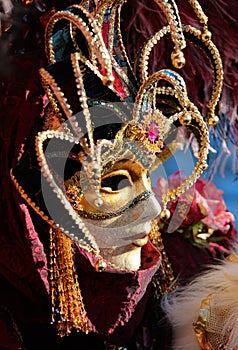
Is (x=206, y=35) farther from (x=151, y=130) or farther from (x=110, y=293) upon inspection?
(x=110, y=293)

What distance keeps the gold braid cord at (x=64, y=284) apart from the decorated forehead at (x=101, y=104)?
0.05 meters

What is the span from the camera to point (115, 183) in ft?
2.67

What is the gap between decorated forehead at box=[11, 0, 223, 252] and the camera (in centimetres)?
72

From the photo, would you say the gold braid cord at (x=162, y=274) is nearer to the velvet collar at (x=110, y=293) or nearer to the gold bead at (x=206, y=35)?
the velvet collar at (x=110, y=293)

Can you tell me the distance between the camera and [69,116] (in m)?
0.73

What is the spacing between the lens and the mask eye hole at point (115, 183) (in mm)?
803

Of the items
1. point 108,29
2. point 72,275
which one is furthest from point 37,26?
point 72,275

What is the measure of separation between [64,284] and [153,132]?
230mm

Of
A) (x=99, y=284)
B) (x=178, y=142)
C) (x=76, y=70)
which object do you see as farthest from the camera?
(x=178, y=142)

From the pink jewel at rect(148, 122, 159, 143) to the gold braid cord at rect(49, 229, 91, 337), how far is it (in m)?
0.17

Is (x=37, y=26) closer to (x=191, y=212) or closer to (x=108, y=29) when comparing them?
(x=108, y=29)

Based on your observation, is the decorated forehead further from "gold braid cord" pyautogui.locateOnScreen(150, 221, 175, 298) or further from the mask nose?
"gold braid cord" pyautogui.locateOnScreen(150, 221, 175, 298)

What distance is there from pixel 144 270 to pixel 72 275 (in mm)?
103

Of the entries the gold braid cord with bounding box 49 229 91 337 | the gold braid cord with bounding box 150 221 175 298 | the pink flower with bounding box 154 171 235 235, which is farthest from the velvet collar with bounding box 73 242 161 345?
the pink flower with bounding box 154 171 235 235
